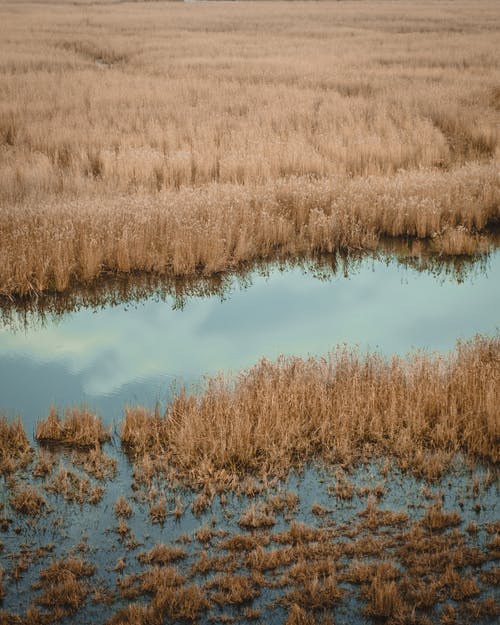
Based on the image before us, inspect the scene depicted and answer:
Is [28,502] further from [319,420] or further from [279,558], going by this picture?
[319,420]

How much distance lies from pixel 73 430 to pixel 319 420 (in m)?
2.12

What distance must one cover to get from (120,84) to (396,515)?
68.7 feet

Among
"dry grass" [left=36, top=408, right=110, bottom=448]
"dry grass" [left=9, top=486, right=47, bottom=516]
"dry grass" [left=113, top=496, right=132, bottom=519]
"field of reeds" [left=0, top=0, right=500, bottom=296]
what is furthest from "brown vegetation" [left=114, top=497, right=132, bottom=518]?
"field of reeds" [left=0, top=0, right=500, bottom=296]

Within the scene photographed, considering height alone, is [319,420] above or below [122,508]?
above

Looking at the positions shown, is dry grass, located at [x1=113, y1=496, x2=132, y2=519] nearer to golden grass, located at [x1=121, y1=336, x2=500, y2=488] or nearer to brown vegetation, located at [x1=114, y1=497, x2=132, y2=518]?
brown vegetation, located at [x1=114, y1=497, x2=132, y2=518]

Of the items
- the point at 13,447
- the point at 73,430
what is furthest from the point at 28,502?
the point at 73,430

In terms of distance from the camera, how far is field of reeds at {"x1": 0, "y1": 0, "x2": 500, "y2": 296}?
10.1m

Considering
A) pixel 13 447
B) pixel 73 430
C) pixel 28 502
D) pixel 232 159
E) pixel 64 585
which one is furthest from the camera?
pixel 232 159

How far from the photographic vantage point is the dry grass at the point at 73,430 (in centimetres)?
577

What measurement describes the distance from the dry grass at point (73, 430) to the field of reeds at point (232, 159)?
366cm

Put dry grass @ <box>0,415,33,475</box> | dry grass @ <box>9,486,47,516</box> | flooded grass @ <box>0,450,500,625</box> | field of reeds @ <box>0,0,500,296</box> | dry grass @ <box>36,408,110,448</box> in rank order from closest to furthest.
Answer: flooded grass @ <box>0,450,500,625</box> → dry grass @ <box>9,486,47,516</box> → dry grass @ <box>0,415,33,475</box> → dry grass @ <box>36,408,110,448</box> → field of reeds @ <box>0,0,500,296</box>

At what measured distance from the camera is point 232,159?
14023 mm

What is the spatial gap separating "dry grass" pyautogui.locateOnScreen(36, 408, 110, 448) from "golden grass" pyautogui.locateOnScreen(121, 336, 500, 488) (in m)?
0.23

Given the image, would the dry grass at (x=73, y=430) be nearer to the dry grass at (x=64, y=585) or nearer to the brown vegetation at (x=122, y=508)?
the brown vegetation at (x=122, y=508)
